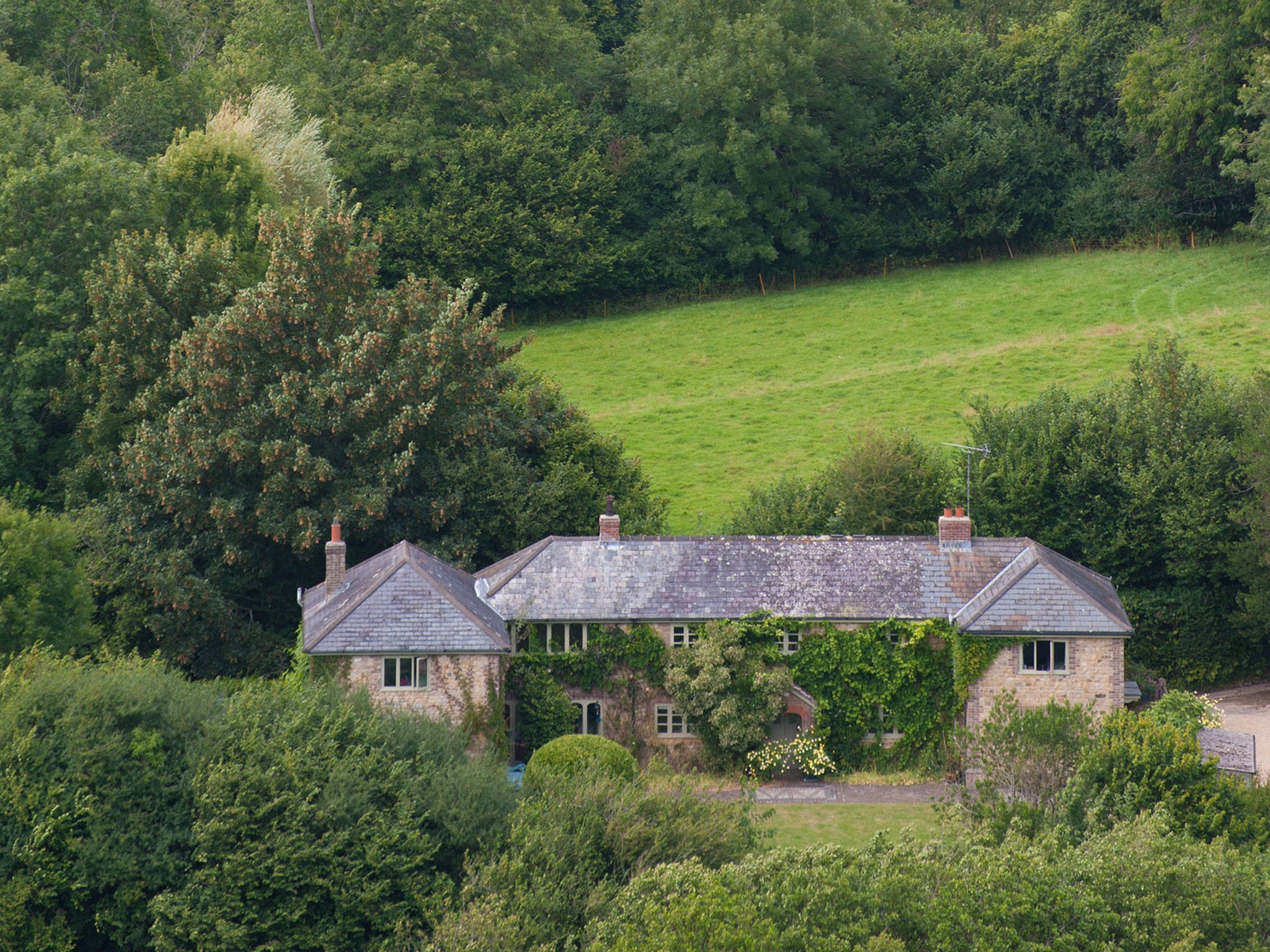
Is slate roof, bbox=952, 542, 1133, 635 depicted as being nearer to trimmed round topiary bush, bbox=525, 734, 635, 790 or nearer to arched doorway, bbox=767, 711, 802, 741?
arched doorway, bbox=767, 711, 802, 741

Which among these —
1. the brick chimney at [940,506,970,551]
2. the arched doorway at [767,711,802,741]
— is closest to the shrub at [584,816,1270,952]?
the arched doorway at [767,711,802,741]

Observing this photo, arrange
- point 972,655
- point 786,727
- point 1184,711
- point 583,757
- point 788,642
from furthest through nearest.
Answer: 1. point 786,727
2. point 788,642
3. point 972,655
4. point 1184,711
5. point 583,757

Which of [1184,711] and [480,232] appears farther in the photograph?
[480,232]

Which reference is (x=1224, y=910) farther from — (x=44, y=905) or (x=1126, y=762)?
(x=44, y=905)

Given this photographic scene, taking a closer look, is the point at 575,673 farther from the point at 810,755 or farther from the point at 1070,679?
the point at 1070,679

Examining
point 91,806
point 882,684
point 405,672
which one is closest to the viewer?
point 91,806

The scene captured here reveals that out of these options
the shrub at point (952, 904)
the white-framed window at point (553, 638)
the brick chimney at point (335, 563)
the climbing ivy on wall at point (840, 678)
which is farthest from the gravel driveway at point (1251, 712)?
the brick chimney at point (335, 563)

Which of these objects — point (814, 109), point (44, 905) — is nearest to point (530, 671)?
point (44, 905)

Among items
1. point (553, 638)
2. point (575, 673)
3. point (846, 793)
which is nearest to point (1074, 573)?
point (846, 793)
